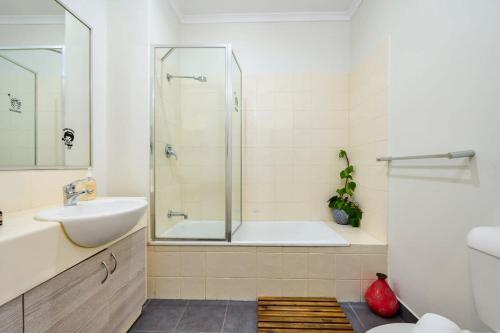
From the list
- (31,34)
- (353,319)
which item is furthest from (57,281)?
(353,319)

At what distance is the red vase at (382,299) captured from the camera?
150cm

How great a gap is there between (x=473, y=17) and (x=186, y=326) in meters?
2.26

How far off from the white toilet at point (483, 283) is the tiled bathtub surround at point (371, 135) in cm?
83

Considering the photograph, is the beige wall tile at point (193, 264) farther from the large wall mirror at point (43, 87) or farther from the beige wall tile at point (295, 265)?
the large wall mirror at point (43, 87)

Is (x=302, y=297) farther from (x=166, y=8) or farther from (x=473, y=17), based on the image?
(x=166, y=8)

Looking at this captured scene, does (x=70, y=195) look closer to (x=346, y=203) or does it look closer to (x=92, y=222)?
(x=92, y=222)

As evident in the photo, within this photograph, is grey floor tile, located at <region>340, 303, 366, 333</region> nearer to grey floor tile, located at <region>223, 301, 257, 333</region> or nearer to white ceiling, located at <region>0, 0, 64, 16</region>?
grey floor tile, located at <region>223, 301, 257, 333</region>

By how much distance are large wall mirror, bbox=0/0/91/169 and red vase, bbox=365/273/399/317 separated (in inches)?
84.3

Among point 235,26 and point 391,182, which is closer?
point 391,182

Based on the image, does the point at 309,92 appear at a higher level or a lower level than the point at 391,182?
higher

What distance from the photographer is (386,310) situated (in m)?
1.50

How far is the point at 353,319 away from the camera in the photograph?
151 cm

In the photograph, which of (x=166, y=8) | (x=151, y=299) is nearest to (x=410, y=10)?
(x=166, y=8)

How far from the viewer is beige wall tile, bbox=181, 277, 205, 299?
1720mm
